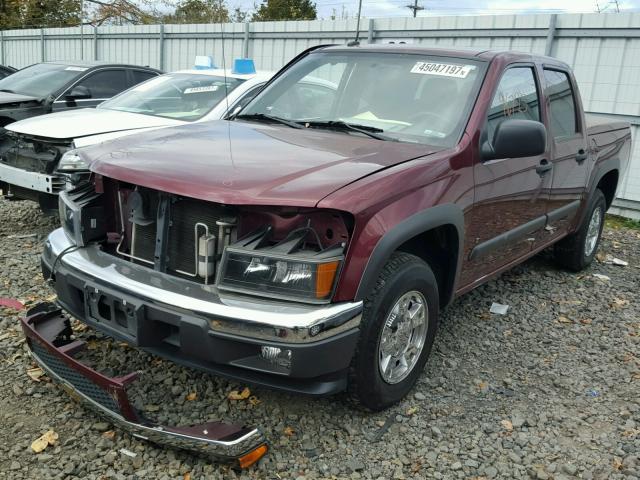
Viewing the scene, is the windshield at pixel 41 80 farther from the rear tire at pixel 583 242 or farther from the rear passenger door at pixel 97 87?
the rear tire at pixel 583 242

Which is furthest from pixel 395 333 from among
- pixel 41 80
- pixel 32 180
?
pixel 41 80

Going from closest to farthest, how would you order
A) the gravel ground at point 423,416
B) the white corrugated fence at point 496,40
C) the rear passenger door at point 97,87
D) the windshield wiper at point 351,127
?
the gravel ground at point 423,416 → the windshield wiper at point 351,127 → the rear passenger door at point 97,87 → the white corrugated fence at point 496,40

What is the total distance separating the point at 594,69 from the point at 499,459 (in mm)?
6913

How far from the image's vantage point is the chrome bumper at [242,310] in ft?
8.16

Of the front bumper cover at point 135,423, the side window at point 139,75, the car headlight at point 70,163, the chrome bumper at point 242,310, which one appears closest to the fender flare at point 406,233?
the chrome bumper at point 242,310

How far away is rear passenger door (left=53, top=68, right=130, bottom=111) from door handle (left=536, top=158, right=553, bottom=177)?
5.84 metres

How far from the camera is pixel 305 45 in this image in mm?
10938

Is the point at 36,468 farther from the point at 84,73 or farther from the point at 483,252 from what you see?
the point at 84,73

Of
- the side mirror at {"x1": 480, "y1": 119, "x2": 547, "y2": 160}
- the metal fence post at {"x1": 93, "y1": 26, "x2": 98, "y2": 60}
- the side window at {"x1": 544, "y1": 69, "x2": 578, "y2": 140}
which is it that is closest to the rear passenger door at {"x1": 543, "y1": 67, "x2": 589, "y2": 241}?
the side window at {"x1": 544, "y1": 69, "x2": 578, "y2": 140}

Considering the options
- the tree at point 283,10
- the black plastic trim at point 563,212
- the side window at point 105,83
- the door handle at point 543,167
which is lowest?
the black plastic trim at point 563,212

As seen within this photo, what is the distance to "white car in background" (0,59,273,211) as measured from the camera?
212 inches

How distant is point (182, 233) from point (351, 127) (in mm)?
1293

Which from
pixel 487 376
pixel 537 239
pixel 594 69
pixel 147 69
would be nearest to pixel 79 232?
pixel 487 376

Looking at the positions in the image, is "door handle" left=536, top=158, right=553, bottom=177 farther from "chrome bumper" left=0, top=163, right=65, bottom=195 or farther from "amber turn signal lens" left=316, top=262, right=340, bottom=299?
"chrome bumper" left=0, top=163, right=65, bottom=195
